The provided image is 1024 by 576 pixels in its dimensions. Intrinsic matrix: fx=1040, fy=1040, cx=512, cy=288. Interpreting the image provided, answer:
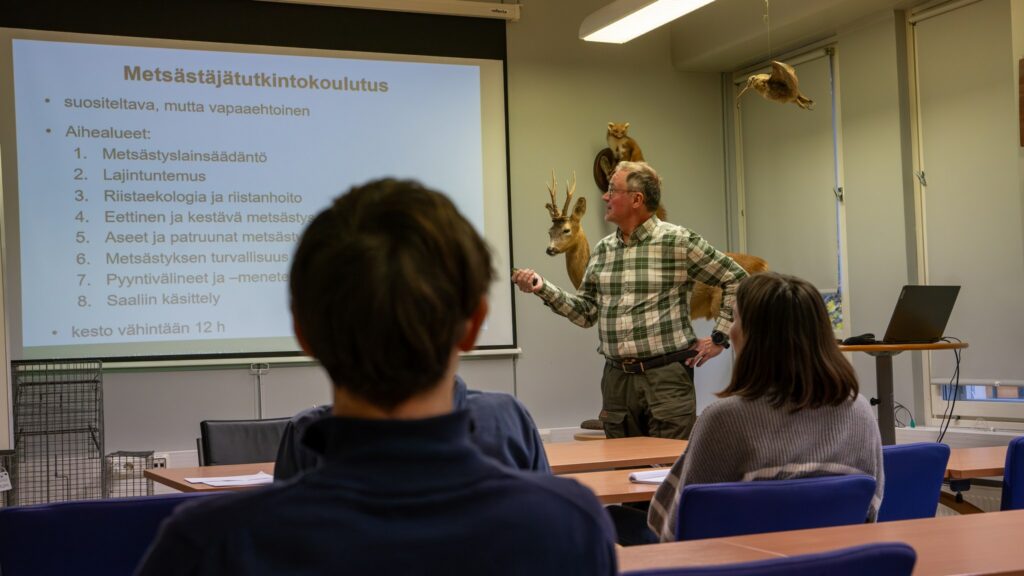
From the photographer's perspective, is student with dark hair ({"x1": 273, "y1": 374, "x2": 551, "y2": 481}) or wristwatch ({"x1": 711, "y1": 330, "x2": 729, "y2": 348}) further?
wristwatch ({"x1": 711, "y1": 330, "x2": 729, "y2": 348})

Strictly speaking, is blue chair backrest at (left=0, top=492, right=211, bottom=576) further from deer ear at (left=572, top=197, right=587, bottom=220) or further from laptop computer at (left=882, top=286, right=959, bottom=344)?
deer ear at (left=572, top=197, right=587, bottom=220)

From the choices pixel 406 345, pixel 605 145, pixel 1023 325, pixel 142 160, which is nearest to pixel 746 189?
pixel 605 145

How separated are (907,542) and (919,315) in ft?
9.60

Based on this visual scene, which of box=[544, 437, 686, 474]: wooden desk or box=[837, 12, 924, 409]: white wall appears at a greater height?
box=[837, 12, 924, 409]: white wall

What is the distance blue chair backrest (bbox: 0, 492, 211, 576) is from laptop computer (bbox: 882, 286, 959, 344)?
3323mm

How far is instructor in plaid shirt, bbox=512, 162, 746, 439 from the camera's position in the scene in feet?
13.6

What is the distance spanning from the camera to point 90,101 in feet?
19.2

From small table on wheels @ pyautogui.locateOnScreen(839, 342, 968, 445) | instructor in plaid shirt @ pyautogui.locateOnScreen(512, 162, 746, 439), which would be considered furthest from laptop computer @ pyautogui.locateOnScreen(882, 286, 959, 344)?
instructor in plaid shirt @ pyautogui.locateOnScreen(512, 162, 746, 439)

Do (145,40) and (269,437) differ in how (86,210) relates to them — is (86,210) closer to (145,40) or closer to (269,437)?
(145,40)

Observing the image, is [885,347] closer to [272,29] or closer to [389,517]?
[389,517]

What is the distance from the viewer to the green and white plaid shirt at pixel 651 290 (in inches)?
167

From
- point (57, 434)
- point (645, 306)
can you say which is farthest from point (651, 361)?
point (57, 434)

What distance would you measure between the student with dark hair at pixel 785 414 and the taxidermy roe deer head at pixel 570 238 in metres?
3.96

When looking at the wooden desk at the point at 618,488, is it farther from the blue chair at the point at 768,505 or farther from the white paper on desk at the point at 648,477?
the blue chair at the point at 768,505
